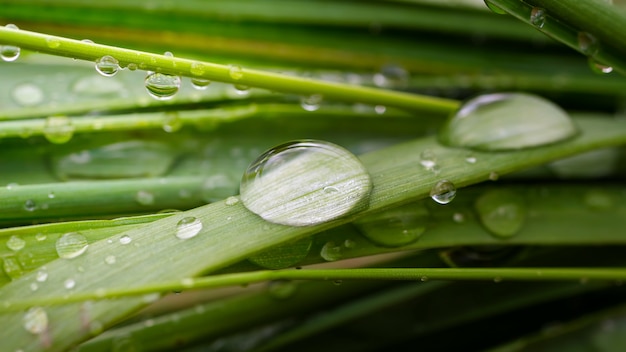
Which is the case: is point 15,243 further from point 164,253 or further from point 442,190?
point 442,190

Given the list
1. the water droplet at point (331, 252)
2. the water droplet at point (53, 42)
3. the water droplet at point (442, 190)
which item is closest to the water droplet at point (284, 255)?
the water droplet at point (331, 252)

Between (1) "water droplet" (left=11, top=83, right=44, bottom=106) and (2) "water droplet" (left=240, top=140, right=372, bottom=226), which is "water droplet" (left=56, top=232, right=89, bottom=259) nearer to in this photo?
(2) "water droplet" (left=240, top=140, right=372, bottom=226)

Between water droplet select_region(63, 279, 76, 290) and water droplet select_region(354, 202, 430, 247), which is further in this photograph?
water droplet select_region(354, 202, 430, 247)

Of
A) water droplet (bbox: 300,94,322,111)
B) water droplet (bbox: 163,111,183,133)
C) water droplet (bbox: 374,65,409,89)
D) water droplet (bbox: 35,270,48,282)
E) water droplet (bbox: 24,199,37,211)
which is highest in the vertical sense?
water droplet (bbox: 374,65,409,89)

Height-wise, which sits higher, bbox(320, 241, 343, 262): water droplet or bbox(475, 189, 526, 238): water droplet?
bbox(475, 189, 526, 238): water droplet

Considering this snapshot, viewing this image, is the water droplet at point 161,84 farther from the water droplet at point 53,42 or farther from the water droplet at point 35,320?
the water droplet at point 35,320

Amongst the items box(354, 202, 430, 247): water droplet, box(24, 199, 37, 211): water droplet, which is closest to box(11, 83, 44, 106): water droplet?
box(24, 199, 37, 211): water droplet
